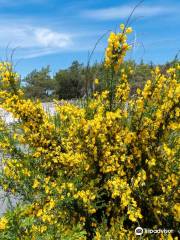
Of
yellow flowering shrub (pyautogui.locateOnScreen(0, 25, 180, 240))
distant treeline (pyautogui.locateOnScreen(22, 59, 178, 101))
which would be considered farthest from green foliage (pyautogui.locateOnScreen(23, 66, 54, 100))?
yellow flowering shrub (pyautogui.locateOnScreen(0, 25, 180, 240))

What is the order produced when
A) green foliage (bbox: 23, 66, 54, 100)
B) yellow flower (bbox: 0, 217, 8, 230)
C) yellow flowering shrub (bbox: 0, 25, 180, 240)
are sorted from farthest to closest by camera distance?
green foliage (bbox: 23, 66, 54, 100), yellow flowering shrub (bbox: 0, 25, 180, 240), yellow flower (bbox: 0, 217, 8, 230)

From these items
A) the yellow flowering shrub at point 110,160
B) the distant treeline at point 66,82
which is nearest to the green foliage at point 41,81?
the distant treeline at point 66,82

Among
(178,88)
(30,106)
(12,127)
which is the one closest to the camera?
(178,88)

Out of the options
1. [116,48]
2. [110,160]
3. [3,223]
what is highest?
[116,48]

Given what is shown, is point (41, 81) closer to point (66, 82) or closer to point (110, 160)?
point (66, 82)

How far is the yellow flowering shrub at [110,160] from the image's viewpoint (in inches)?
192

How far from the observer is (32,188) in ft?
18.6

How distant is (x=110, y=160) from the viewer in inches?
195

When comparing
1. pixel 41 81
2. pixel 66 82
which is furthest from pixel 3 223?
pixel 41 81

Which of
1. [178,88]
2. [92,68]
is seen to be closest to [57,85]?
[92,68]

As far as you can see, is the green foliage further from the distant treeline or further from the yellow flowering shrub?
the yellow flowering shrub

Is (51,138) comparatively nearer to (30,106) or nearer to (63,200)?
(30,106)

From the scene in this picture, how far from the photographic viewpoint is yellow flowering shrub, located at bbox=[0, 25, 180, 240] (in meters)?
4.87

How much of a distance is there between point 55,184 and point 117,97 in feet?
3.87
